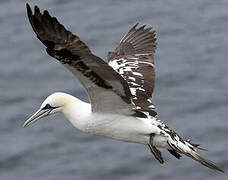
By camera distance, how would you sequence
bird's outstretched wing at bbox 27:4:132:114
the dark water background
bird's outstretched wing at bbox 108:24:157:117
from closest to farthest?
bird's outstretched wing at bbox 27:4:132:114 < bird's outstretched wing at bbox 108:24:157:117 < the dark water background

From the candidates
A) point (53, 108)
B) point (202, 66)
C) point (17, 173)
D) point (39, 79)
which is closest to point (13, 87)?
point (39, 79)

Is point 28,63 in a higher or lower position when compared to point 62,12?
lower

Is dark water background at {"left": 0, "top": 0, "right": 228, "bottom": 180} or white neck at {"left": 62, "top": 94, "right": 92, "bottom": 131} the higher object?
dark water background at {"left": 0, "top": 0, "right": 228, "bottom": 180}

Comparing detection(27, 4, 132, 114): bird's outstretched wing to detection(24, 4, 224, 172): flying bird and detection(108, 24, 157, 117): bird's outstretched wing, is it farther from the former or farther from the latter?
detection(108, 24, 157, 117): bird's outstretched wing

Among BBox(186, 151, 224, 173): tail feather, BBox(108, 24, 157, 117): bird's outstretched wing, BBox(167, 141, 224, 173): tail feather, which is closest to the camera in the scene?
BBox(186, 151, 224, 173): tail feather

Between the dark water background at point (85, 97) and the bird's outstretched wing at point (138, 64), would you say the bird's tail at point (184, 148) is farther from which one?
the dark water background at point (85, 97)

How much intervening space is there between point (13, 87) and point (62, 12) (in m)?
3.34

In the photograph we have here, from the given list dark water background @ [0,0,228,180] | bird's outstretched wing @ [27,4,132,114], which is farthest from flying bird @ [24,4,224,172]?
dark water background @ [0,0,228,180]

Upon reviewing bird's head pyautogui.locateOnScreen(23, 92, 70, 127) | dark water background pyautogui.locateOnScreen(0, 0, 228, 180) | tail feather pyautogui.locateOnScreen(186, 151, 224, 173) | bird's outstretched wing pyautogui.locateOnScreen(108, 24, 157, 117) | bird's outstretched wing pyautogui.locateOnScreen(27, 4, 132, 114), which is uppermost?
dark water background pyautogui.locateOnScreen(0, 0, 228, 180)

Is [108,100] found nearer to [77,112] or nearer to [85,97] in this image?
[77,112]

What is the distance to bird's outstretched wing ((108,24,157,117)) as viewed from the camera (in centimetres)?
1277

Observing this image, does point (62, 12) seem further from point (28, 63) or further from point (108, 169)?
point (108, 169)

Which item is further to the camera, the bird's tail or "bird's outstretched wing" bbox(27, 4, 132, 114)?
the bird's tail

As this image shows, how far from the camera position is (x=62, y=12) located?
23266 millimetres
